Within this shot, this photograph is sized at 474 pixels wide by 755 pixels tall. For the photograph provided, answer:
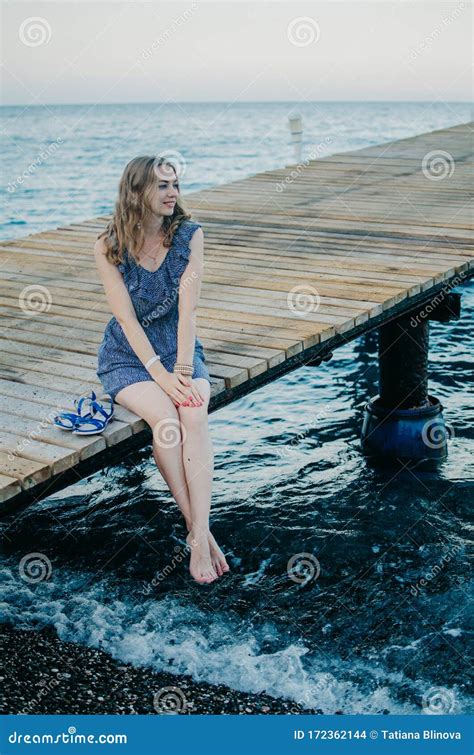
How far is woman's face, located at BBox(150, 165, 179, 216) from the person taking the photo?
466cm

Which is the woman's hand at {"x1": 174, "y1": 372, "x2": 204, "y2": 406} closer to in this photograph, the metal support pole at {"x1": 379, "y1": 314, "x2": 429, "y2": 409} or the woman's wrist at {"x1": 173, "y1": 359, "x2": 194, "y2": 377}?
the woman's wrist at {"x1": 173, "y1": 359, "x2": 194, "y2": 377}

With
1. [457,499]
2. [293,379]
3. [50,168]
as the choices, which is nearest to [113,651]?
[457,499]

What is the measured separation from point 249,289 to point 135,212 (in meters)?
1.85

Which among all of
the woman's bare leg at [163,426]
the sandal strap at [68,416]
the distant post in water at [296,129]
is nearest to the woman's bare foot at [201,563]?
the woman's bare leg at [163,426]

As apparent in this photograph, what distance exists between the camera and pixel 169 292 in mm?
4906

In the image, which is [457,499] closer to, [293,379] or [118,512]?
[118,512]

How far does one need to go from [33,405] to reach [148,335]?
697mm

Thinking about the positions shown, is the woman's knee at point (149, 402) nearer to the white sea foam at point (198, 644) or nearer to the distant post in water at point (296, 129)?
the white sea foam at point (198, 644)

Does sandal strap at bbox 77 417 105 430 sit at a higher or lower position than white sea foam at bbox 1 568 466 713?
higher

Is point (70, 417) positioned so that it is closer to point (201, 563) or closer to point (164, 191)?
point (201, 563)

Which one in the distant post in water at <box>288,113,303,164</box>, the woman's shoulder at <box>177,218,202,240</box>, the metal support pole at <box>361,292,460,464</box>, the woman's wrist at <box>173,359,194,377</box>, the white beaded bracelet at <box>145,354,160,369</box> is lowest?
the metal support pole at <box>361,292,460,464</box>

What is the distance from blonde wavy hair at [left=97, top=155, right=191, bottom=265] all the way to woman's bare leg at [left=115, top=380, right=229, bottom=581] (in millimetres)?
709

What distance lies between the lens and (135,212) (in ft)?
15.6

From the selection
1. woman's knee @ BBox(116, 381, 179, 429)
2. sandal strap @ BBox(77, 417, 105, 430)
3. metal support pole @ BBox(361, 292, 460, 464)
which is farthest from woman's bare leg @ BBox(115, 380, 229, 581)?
metal support pole @ BBox(361, 292, 460, 464)
